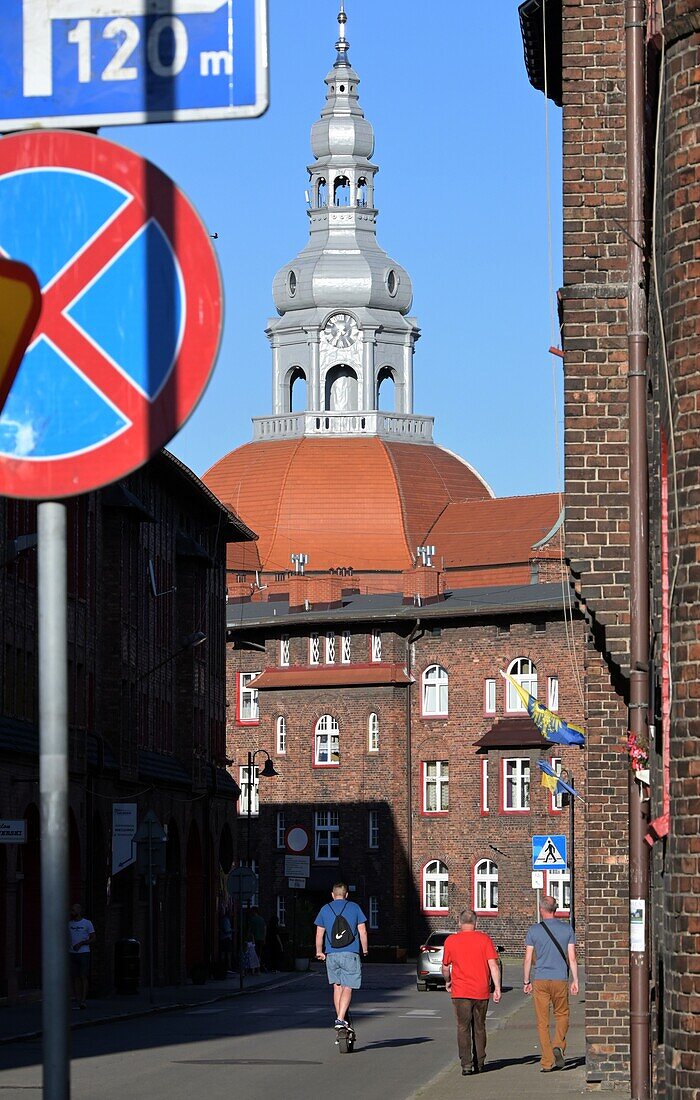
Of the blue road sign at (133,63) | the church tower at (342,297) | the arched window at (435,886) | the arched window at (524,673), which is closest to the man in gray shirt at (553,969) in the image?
the blue road sign at (133,63)

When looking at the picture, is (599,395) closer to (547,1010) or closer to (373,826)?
(547,1010)

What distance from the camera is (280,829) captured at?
90375mm

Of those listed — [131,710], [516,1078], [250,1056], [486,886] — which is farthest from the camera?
[486,886]

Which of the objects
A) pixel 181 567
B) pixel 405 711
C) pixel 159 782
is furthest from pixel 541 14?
pixel 405 711

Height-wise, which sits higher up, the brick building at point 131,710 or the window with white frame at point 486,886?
the brick building at point 131,710

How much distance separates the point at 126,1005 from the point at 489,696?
46.5m

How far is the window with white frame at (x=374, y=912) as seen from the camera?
85188mm

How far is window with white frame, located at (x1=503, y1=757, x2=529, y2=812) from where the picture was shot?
84.0 meters

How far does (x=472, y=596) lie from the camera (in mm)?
93062

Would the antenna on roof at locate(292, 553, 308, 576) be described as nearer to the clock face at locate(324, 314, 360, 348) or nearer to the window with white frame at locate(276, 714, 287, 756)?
the window with white frame at locate(276, 714, 287, 756)

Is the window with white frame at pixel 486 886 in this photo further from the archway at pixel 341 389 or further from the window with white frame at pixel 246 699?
the archway at pixel 341 389

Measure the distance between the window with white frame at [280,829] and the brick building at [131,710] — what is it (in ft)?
69.9

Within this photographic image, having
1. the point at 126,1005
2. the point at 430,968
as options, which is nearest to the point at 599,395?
the point at 126,1005

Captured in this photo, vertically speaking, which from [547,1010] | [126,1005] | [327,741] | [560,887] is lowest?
[560,887]
